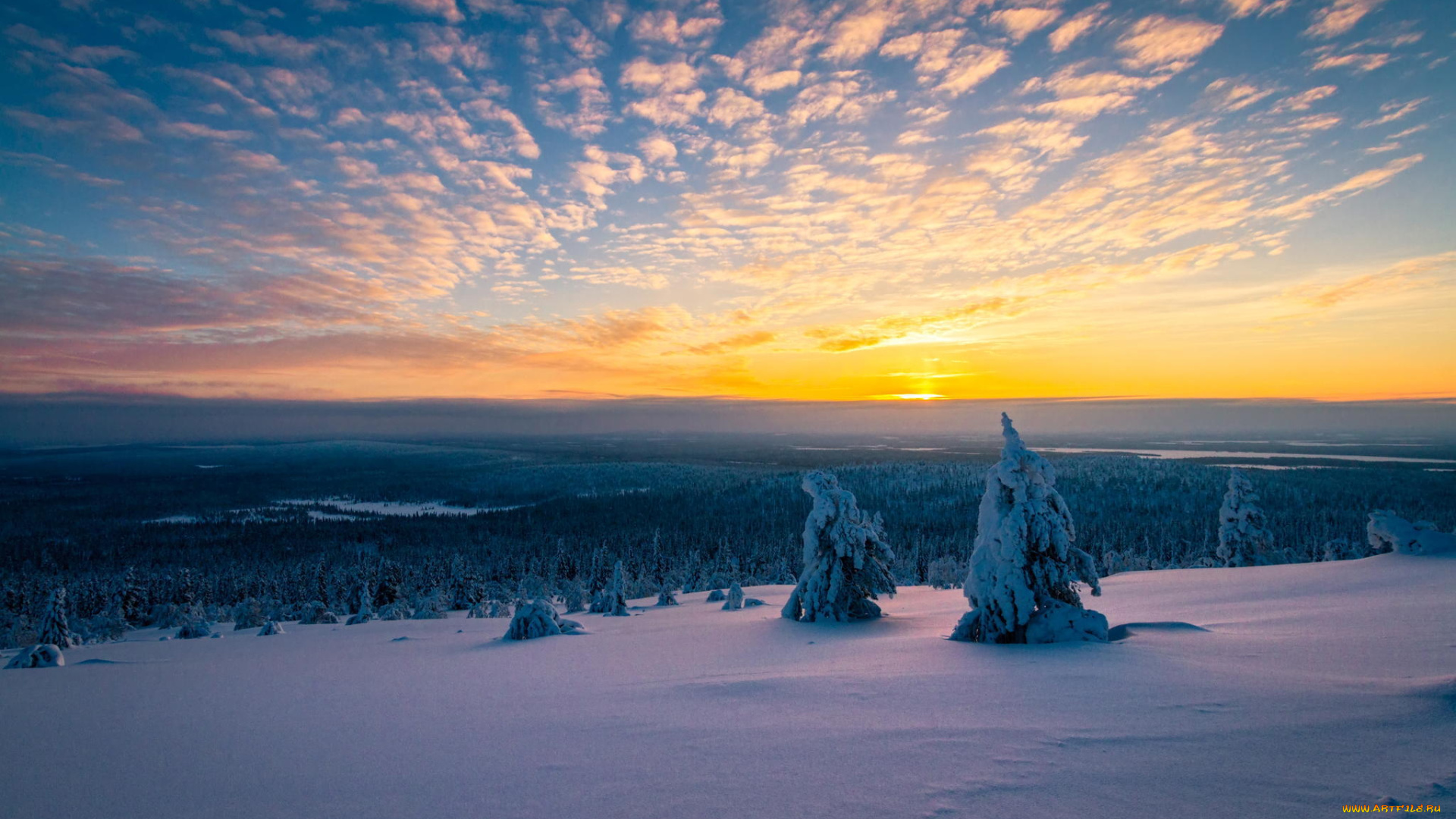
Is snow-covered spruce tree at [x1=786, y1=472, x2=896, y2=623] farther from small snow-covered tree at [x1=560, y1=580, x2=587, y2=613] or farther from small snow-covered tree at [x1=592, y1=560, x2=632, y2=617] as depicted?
small snow-covered tree at [x1=560, y1=580, x2=587, y2=613]

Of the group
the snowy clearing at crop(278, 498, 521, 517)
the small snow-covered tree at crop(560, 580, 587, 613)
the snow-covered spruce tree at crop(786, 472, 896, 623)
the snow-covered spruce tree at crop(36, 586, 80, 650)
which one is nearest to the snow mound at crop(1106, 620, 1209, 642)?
the snow-covered spruce tree at crop(786, 472, 896, 623)

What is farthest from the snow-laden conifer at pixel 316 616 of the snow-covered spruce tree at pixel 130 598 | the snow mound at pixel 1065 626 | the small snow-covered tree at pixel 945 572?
the small snow-covered tree at pixel 945 572

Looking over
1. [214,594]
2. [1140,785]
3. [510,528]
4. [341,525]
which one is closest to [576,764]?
[1140,785]

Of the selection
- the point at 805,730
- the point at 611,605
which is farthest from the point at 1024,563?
the point at 611,605

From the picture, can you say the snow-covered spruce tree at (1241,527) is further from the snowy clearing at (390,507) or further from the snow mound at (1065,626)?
the snowy clearing at (390,507)

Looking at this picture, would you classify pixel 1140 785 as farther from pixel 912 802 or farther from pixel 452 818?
pixel 452 818
